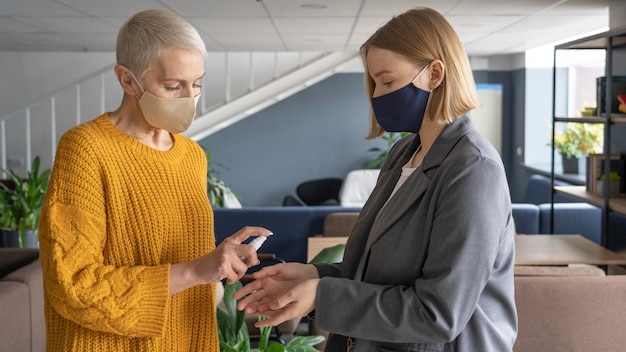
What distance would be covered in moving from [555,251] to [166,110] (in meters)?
2.94

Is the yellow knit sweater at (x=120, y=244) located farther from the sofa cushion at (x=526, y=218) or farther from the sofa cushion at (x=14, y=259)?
the sofa cushion at (x=526, y=218)

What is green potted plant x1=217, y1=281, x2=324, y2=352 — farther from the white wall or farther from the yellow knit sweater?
the white wall

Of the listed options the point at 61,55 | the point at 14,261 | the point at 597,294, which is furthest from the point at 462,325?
the point at 61,55

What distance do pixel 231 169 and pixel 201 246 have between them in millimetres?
8561

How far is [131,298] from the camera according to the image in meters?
1.29

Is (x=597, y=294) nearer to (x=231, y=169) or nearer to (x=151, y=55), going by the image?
(x=151, y=55)

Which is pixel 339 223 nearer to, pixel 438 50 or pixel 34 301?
pixel 34 301

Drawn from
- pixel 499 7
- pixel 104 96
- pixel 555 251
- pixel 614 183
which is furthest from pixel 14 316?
pixel 104 96

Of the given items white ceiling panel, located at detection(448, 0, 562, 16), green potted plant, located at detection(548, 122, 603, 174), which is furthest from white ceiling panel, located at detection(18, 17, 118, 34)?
green potted plant, located at detection(548, 122, 603, 174)

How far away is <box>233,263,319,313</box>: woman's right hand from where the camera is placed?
4.47ft

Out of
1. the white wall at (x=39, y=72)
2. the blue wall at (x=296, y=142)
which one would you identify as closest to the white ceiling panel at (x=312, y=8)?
the blue wall at (x=296, y=142)

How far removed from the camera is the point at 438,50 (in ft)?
4.31

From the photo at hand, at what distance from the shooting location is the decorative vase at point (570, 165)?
6.93 meters

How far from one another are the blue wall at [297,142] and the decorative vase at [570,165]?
3275 mm
